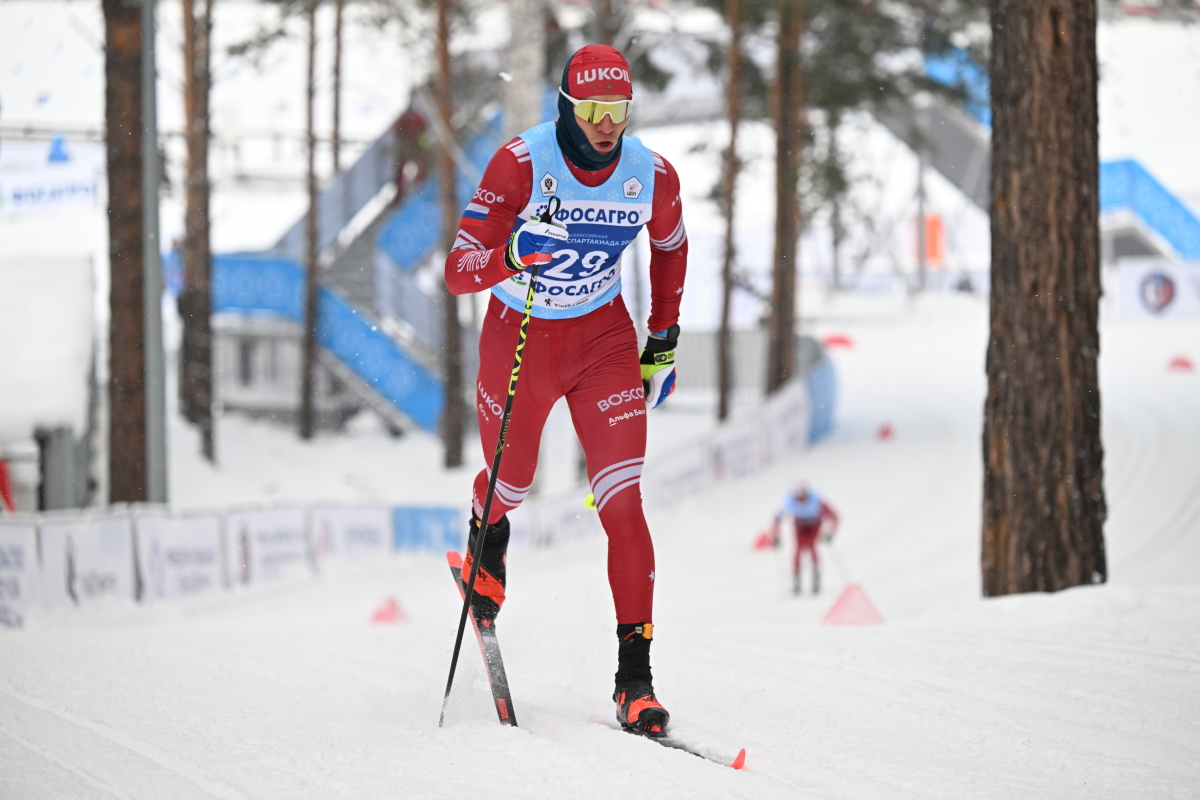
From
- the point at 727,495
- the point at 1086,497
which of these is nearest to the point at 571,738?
the point at 1086,497

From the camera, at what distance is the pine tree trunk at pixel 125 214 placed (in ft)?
37.3

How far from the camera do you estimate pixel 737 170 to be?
2105 centimetres

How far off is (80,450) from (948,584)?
34.6 feet

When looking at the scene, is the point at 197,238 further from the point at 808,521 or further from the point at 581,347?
the point at 581,347

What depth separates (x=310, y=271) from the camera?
2320 cm

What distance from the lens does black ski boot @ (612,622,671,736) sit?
385 cm

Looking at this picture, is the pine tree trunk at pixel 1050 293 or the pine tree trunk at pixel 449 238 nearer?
the pine tree trunk at pixel 1050 293

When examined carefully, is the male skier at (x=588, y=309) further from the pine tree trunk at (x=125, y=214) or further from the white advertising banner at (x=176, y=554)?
the pine tree trunk at (x=125, y=214)

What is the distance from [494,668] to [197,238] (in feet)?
62.1

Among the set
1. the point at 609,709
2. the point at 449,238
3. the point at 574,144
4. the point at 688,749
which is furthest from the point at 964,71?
the point at 688,749

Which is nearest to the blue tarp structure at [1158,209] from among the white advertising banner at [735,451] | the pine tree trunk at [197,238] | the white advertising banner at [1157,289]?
the white advertising banner at [1157,289]

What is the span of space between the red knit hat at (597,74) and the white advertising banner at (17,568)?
8.34 metres

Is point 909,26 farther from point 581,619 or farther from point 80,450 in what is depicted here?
point 581,619

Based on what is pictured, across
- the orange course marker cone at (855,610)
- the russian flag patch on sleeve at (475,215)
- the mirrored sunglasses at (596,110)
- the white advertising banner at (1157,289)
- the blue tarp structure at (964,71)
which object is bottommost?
the orange course marker cone at (855,610)
